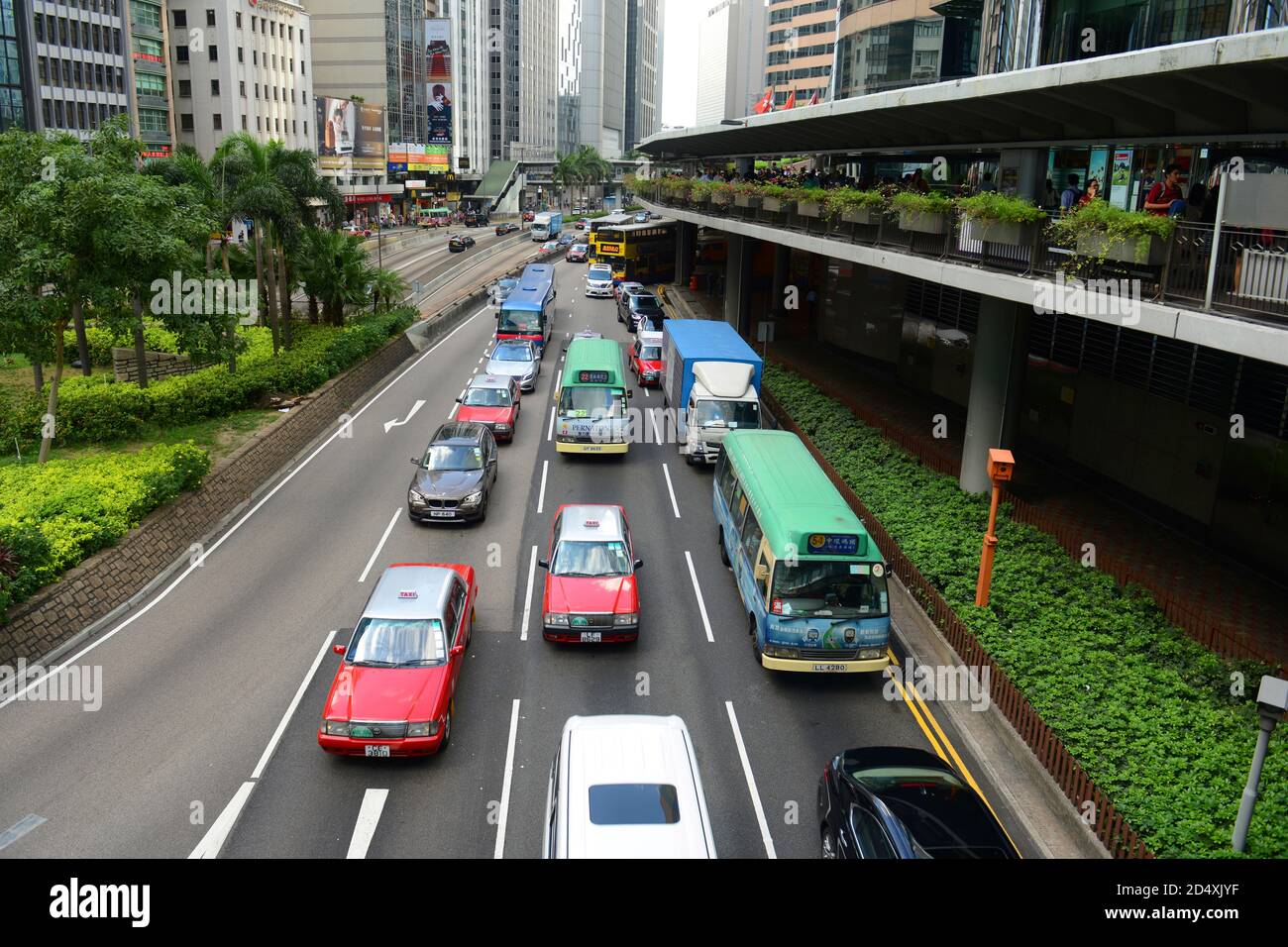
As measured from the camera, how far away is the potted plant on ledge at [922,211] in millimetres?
20641

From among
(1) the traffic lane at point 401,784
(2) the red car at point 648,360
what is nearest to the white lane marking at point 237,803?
(1) the traffic lane at point 401,784

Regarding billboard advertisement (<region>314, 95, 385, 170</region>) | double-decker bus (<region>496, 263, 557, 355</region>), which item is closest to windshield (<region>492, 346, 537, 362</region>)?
double-decker bus (<region>496, 263, 557, 355</region>)

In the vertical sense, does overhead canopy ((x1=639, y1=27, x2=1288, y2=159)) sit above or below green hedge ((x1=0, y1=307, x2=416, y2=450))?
above

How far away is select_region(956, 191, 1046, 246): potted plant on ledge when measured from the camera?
17.6 meters

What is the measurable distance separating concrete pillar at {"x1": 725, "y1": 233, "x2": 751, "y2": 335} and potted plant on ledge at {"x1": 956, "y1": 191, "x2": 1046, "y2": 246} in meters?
26.3

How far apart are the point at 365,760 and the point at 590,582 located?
17.0 feet

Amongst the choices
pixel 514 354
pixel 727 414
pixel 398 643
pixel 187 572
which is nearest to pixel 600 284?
pixel 514 354

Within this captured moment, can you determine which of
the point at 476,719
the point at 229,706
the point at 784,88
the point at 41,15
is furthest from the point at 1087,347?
the point at 784,88

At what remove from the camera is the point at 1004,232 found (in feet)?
59.8


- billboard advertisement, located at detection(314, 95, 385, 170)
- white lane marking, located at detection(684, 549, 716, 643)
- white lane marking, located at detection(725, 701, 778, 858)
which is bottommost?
white lane marking, located at detection(725, 701, 778, 858)

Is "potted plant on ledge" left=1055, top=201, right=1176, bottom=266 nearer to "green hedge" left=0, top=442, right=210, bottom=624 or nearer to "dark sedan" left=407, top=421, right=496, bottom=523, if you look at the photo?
"dark sedan" left=407, top=421, right=496, bottom=523

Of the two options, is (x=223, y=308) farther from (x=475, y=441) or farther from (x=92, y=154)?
(x=475, y=441)

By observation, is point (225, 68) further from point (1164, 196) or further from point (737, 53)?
point (737, 53)

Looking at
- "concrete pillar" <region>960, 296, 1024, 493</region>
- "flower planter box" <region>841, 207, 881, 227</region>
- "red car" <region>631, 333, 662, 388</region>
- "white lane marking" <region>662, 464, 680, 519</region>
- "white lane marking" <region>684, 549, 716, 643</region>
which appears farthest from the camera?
"red car" <region>631, 333, 662, 388</region>
